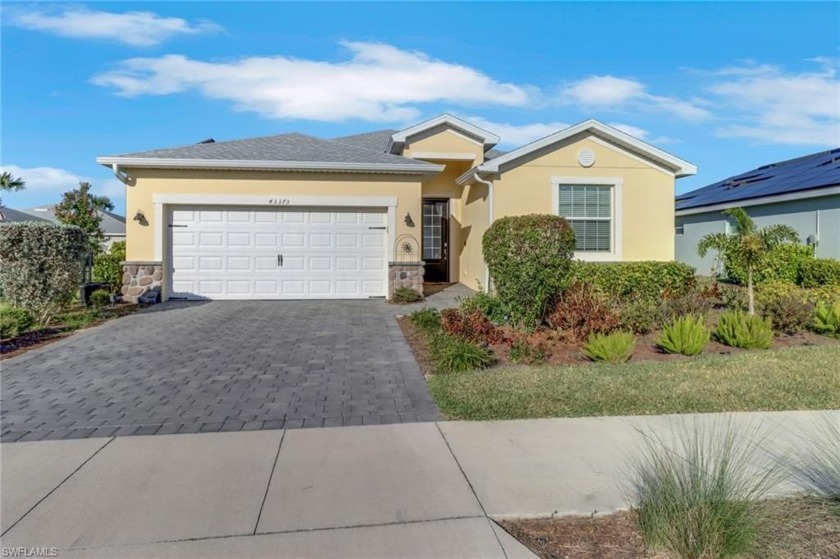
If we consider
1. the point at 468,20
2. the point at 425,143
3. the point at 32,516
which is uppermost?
the point at 468,20

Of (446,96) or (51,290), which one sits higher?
(446,96)

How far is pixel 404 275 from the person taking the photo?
14938mm

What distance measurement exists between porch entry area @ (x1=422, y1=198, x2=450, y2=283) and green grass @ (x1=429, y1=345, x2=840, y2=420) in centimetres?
1189

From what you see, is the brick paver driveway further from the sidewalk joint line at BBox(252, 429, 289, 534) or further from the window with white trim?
the window with white trim

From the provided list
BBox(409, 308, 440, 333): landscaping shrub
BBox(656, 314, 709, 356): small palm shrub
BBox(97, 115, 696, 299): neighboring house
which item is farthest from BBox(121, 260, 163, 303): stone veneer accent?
BBox(656, 314, 709, 356): small palm shrub

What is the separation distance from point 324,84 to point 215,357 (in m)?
9.70

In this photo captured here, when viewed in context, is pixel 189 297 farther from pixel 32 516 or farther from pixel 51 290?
pixel 32 516

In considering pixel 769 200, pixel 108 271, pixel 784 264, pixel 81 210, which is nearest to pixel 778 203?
pixel 769 200

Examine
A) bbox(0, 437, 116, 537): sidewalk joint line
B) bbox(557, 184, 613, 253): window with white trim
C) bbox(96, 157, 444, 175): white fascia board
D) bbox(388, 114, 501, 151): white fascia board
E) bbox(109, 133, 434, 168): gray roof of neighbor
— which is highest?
bbox(388, 114, 501, 151): white fascia board

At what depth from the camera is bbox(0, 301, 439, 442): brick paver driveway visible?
5.58 m

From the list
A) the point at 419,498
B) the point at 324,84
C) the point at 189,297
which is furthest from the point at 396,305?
the point at 419,498

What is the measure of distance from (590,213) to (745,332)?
6919 mm

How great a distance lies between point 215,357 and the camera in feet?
27.3

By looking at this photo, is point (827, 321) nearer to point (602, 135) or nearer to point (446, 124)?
point (602, 135)
